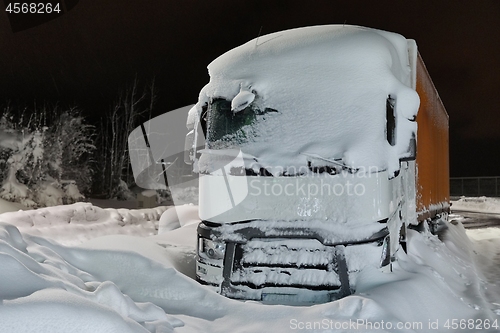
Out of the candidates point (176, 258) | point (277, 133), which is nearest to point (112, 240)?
point (176, 258)

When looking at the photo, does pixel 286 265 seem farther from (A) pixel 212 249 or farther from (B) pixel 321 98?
(B) pixel 321 98

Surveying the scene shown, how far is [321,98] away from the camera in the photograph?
523cm

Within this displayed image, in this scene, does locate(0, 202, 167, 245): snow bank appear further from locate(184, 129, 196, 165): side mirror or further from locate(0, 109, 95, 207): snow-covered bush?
locate(0, 109, 95, 207): snow-covered bush

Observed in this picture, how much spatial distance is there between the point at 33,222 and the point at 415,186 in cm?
1117

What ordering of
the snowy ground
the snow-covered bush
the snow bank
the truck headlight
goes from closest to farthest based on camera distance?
the snowy ground → the truck headlight → the snow bank → the snow-covered bush

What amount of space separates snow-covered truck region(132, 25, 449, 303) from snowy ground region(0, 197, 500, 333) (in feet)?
1.38

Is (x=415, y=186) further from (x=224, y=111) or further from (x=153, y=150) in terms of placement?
(x=153, y=150)

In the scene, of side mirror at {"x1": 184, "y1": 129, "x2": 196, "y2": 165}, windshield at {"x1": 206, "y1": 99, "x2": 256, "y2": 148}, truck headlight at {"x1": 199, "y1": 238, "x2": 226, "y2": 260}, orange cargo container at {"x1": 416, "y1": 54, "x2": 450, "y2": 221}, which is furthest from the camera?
orange cargo container at {"x1": 416, "y1": 54, "x2": 450, "y2": 221}

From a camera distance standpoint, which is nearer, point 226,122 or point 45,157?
point 226,122

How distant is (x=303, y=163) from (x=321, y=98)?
0.85 metres

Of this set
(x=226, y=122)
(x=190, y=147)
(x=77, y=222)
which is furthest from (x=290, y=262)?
(x=77, y=222)

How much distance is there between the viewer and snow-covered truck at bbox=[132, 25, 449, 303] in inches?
185

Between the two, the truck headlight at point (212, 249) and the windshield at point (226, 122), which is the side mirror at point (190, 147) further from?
the truck headlight at point (212, 249)

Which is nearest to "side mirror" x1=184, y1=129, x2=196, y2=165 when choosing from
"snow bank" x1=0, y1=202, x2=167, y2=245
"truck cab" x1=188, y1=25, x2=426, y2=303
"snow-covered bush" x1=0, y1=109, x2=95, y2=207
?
"truck cab" x1=188, y1=25, x2=426, y2=303
